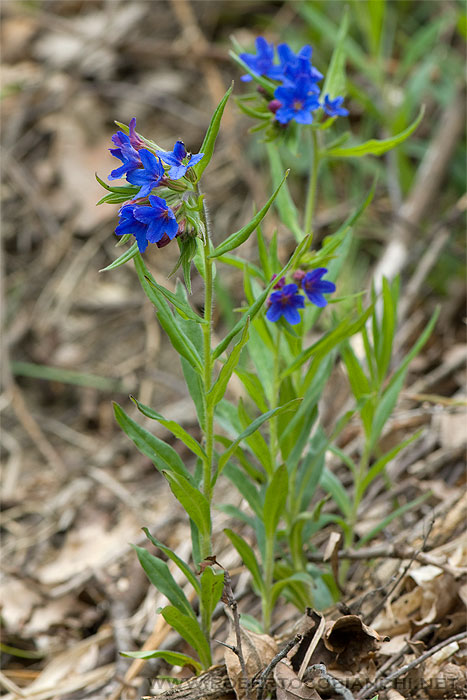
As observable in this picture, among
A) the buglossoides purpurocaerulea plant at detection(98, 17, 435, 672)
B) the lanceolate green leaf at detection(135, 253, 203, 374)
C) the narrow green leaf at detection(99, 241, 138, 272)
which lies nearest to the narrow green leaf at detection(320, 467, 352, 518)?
the buglossoides purpurocaerulea plant at detection(98, 17, 435, 672)

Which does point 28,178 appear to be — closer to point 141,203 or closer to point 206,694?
point 141,203

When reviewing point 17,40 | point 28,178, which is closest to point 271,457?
point 28,178

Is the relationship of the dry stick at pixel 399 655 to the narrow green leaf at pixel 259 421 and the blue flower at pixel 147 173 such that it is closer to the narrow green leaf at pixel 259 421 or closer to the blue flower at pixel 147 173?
the narrow green leaf at pixel 259 421

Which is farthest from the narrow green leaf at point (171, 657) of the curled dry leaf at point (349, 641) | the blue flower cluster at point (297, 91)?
the blue flower cluster at point (297, 91)

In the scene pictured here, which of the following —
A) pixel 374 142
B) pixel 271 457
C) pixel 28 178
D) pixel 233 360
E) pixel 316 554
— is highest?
pixel 28 178

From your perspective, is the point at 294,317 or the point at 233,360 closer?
the point at 233,360

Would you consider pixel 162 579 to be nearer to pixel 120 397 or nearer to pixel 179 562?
pixel 179 562

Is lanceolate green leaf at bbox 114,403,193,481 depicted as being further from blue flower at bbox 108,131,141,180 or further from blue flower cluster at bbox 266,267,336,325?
blue flower at bbox 108,131,141,180

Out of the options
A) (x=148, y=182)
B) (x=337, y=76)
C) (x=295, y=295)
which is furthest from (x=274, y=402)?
(x=337, y=76)
